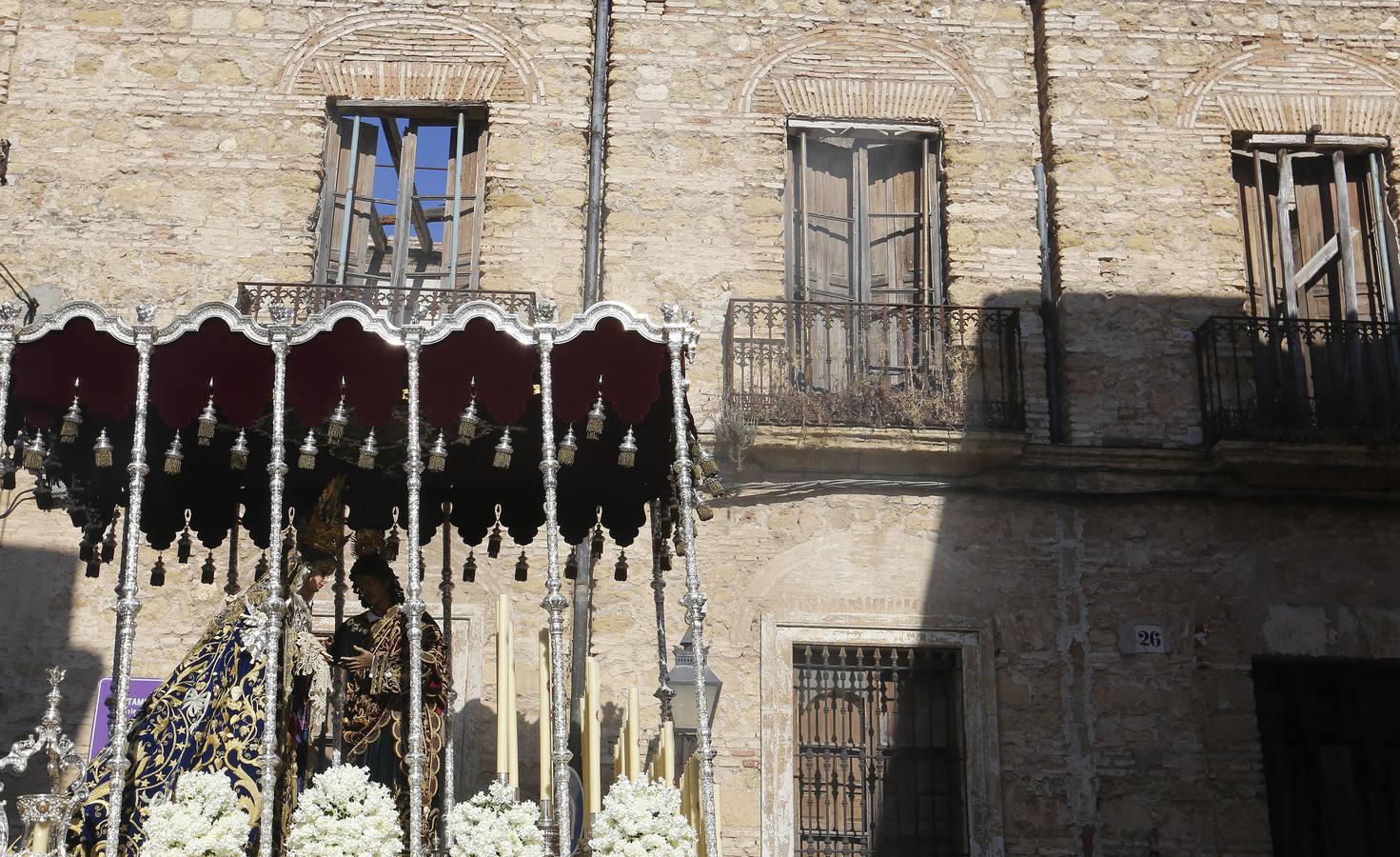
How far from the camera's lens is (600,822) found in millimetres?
6391

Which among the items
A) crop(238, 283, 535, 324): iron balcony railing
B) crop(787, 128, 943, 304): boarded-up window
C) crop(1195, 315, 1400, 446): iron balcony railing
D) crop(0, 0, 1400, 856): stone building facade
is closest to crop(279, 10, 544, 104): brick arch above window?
crop(0, 0, 1400, 856): stone building facade

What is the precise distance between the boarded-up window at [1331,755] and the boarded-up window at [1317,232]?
2463 mm

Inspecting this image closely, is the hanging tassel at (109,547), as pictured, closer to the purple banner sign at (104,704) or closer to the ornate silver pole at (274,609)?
the purple banner sign at (104,704)

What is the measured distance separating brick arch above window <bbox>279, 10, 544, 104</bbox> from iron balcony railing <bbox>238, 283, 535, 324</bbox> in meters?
1.52

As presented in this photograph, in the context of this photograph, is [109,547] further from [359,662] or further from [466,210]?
[466,210]

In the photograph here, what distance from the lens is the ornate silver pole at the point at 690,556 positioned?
21.2 feet

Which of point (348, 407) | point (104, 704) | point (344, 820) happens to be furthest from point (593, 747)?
point (104, 704)

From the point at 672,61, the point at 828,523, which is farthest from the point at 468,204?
the point at 828,523

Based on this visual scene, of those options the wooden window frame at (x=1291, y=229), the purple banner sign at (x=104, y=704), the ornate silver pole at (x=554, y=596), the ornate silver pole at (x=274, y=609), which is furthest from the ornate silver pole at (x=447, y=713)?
the wooden window frame at (x=1291, y=229)

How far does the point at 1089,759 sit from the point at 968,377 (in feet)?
8.38

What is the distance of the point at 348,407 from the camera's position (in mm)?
7246

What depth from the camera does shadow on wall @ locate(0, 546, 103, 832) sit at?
9.34 meters

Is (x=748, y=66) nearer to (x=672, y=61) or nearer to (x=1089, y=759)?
(x=672, y=61)

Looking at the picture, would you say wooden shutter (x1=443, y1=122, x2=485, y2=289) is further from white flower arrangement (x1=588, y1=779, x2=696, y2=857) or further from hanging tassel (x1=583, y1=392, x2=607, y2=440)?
white flower arrangement (x1=588, y1=779, x2=696, y2=857)
